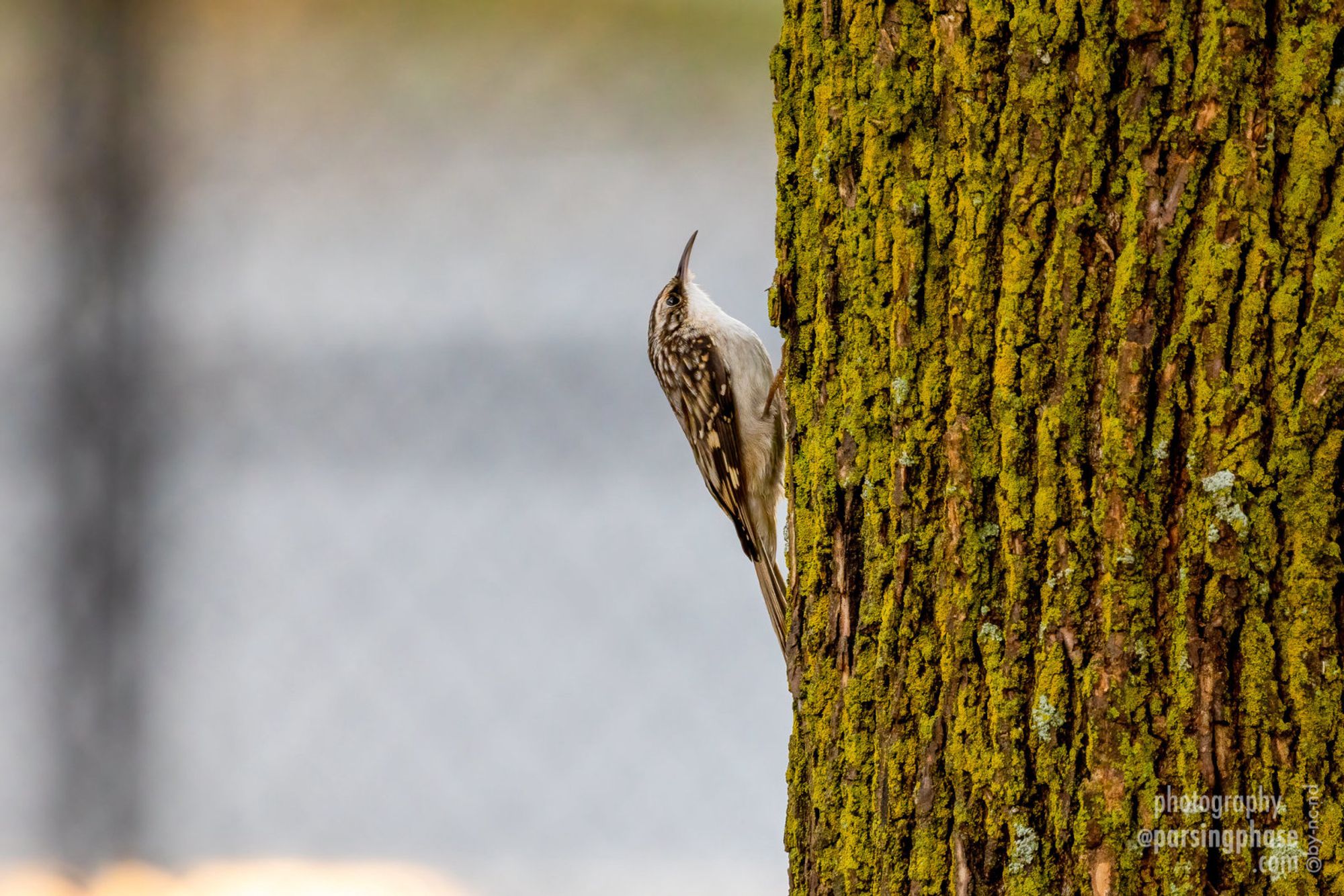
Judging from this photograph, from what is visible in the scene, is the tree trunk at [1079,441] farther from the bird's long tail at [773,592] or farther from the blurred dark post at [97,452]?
the blurred dark post at [97,452]

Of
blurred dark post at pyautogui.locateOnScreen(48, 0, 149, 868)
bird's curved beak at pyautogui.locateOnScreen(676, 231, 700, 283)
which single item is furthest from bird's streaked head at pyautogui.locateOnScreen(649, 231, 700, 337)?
blurred dark post at pyautogui.locateOnScreen(48, 0, 149, 868)

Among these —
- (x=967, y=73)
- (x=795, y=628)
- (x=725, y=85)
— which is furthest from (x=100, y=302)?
(x=967, y=73)

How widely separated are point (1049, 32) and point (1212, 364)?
44 centimetres

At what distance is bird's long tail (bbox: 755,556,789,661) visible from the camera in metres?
3.18

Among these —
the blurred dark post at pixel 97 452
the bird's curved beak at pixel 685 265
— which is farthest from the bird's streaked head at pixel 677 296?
the blurred dark post at pixel 97 452

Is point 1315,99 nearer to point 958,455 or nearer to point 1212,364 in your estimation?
point 1212,364

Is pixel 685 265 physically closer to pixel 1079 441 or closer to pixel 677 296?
pixel 677 296

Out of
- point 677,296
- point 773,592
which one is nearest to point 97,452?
point 677,296

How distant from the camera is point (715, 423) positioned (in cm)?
356

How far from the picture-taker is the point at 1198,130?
1289mm

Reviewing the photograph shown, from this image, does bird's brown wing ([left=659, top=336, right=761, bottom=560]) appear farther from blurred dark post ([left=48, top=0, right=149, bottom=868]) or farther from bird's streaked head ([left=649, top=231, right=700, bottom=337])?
blurred dark post ([left=48, top=0, right=149, bottom=868])

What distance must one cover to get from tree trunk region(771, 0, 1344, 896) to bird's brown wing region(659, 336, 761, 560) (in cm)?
187

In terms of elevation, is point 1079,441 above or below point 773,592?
above

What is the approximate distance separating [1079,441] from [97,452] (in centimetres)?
360
